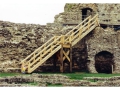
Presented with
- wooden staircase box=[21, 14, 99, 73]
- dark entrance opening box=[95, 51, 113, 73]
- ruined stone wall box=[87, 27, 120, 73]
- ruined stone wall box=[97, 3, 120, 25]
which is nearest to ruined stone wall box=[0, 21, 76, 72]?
wooden staircase box=[21, 14, 99, 73]

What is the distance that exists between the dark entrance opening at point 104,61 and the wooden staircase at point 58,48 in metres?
2.13

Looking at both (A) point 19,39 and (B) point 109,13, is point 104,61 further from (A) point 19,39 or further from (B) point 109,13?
Result: (B) point 109,13

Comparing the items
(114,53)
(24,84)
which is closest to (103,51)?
(114,53)

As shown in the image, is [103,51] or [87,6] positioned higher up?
[87,6]

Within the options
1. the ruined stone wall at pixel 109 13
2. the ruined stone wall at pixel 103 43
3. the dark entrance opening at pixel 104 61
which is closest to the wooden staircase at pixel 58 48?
the ruined stone wall at pixel 103 43

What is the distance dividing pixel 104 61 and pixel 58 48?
15.3 ft

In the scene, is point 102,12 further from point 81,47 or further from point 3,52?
point 3,52

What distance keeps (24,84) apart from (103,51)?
30.0 ft

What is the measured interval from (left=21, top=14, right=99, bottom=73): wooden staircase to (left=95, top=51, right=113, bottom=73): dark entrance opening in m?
2.13

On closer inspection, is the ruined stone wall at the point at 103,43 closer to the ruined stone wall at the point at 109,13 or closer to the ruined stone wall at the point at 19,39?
the ruined stone wall at the point at 19,39

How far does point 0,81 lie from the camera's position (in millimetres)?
22750

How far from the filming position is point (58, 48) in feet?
88.8

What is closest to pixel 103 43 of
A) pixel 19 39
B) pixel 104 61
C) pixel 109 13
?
pixel 104 61

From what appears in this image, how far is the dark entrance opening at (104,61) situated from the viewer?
97.9 ft
